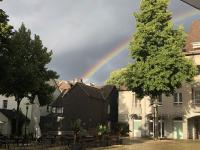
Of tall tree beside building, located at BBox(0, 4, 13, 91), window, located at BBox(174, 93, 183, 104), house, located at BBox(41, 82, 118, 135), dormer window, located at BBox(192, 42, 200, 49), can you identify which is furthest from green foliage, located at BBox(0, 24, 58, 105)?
dormer window, located at BBox(192, 42, 200, 49)

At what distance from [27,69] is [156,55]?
1587cm

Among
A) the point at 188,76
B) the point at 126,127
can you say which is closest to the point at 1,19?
the point at 188,76

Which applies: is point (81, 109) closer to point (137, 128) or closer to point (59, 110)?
point (59, 110)

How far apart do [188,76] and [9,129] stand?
30882mm

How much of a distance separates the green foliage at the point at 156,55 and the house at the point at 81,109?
1854cm

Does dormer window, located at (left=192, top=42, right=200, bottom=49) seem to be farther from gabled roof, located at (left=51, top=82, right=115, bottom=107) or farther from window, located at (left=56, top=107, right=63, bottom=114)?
window, located at (left=56, top=107, right=63, bottom=114)

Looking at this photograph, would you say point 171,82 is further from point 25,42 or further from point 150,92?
point 25,42

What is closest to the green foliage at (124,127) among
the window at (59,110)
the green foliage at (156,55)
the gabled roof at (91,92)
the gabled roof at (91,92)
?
the gabled roof at (91,92)

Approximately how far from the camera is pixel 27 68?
39250 mm

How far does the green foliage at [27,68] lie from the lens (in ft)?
126

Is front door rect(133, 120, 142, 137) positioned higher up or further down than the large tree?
further down

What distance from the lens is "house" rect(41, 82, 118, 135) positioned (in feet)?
206

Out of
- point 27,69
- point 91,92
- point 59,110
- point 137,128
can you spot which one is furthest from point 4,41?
point 59,110

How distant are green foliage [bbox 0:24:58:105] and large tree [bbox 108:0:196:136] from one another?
1050cm
